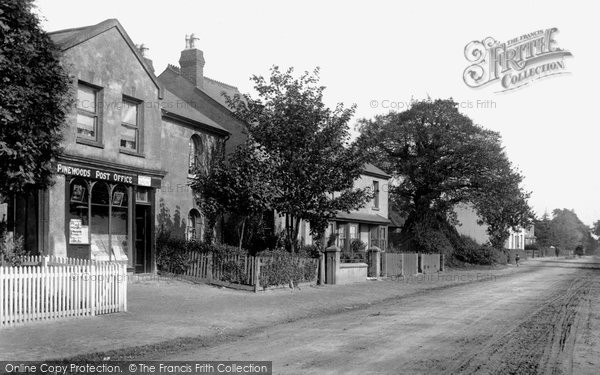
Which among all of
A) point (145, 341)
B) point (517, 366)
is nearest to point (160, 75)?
point (145, 341)

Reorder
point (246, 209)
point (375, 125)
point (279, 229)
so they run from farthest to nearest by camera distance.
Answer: point (375, 125), point (279, 229), point (246, 209)

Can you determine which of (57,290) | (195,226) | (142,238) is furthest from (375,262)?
(57,290)

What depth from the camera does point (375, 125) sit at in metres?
48.5

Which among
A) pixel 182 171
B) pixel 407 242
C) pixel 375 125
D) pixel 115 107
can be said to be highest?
pixel 375 125

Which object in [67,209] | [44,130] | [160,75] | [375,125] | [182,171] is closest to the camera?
[44,130]

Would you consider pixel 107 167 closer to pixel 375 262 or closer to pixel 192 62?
pixel 192 62

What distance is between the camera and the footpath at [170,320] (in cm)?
896

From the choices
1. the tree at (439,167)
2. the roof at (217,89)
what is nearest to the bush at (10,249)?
the roof at (217,89)

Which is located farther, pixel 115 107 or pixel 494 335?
pixel 115 107

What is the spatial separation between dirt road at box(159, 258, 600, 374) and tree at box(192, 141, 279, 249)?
616 cm

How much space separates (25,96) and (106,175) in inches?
244

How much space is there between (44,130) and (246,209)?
885 cm

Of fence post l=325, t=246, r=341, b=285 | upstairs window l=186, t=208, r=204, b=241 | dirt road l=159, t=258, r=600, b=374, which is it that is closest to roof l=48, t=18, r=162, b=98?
upstairs window l=186, t=208, r=204, b=241

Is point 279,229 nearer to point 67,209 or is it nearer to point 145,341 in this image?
point 67,209
